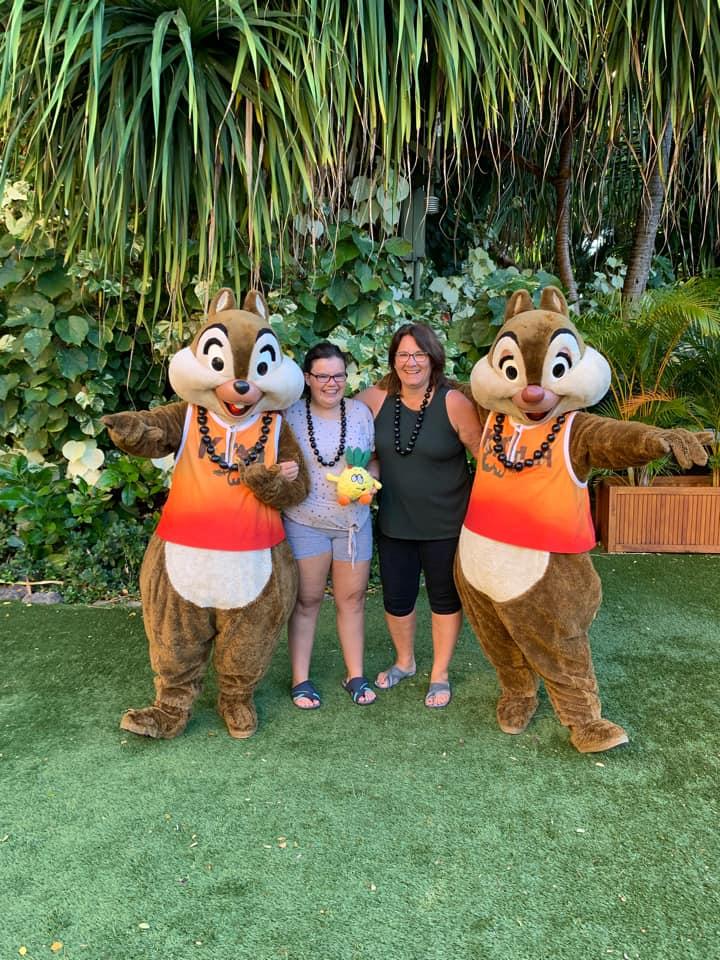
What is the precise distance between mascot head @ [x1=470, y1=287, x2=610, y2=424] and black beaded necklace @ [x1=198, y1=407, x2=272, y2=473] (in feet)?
2.13

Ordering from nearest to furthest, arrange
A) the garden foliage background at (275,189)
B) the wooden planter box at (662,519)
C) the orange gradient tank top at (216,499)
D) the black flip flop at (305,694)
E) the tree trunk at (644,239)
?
the orange gradient tank top at (216,499), the black flip flop at (305,694), the garden foliage background at (275,189), the wooden planter box at (662,519), the tree trunk at (644,239)

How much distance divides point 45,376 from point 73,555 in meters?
0.85

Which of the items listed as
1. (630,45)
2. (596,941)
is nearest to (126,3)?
(630,45)

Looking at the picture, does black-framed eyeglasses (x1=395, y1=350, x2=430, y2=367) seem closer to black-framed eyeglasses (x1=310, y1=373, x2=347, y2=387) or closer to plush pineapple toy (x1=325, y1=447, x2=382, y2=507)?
black-framed eyeglasses (x1=310, y1=373, x2=347, y2=387)

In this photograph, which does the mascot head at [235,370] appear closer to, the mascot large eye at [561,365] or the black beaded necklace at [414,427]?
the black beaded necklace at [414,427]

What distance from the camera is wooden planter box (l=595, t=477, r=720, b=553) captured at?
158 inches

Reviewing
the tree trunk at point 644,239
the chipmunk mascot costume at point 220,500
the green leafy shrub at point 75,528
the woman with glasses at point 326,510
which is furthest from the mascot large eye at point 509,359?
the tree trunk at point 644,239

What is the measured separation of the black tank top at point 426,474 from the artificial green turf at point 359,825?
65 centimetres

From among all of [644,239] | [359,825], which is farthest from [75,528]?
[644,239]

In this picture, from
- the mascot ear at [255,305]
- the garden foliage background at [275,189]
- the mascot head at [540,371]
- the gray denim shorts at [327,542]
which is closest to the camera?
the mascot head at [540,371]

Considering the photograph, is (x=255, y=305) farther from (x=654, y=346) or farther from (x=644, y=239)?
(x=644, y=239)

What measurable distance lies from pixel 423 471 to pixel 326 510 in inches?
13.3

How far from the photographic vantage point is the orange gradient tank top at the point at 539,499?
2082mm

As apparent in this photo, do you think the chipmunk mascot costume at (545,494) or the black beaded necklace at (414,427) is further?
the black beaded necklace at (414,427)
